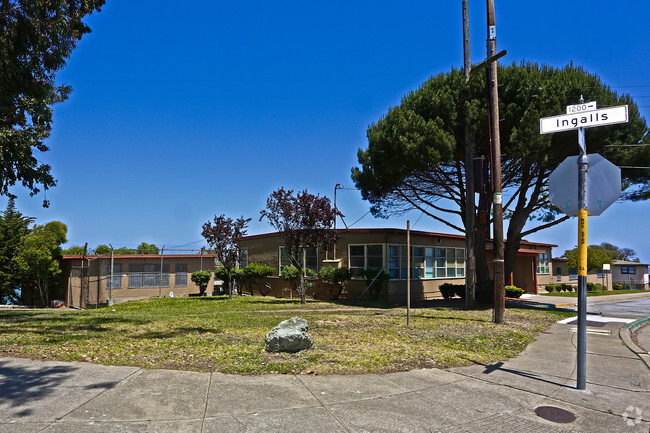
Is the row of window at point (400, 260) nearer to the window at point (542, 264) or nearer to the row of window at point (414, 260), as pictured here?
the row of window at point (414, 260)

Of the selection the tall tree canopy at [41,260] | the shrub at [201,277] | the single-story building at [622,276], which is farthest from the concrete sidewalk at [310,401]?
the single-story building at [622,276]

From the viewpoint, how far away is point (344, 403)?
5133mm

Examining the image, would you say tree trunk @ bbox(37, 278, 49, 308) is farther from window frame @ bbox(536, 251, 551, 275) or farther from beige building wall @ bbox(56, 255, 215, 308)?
window frame @ bbox(536, 251, 551, 275)

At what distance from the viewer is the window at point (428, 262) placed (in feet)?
71.3

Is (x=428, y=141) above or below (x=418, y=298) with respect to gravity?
above

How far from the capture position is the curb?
870 cm

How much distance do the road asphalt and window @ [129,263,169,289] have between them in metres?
21.8

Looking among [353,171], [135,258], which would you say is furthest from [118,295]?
[353,171]

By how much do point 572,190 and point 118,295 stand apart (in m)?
25.7

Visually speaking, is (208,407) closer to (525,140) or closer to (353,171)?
(525,140)

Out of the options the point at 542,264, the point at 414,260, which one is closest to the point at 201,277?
the point at 414,260

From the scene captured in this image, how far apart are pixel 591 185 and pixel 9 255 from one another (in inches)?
1432

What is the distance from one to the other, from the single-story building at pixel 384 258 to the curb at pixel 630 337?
9173mm

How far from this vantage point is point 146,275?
27.9m
